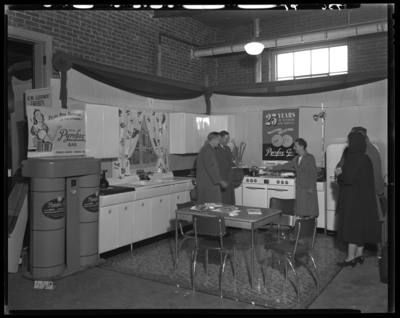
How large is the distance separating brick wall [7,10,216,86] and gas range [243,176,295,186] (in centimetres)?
268

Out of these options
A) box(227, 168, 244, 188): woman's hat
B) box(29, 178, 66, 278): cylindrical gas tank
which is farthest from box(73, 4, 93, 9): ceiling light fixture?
box(227, 168, 244, 188): woman's hat

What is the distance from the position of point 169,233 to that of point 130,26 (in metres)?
3.74

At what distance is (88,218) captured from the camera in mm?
5555

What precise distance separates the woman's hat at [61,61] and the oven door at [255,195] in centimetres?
391

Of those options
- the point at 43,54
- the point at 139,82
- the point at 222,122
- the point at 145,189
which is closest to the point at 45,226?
the point at 145,189

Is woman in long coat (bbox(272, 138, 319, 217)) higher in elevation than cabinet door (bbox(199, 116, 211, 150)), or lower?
lower

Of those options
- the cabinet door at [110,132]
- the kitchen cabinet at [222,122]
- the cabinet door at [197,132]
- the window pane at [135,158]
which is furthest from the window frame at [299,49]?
the cabinet door at [110,132]

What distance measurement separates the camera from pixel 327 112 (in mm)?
8125

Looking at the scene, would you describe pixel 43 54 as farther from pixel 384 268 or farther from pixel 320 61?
pixel 320 61

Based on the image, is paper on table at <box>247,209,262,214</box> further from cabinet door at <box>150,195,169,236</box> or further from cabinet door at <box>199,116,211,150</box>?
cabinet door at <box>199,116,211,150</box>

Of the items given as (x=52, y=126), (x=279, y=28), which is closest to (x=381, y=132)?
(x=279, y=28)

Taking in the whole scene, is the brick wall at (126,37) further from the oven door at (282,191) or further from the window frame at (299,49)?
the oven door at (282,191)

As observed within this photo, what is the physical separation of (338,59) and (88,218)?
6.16 m

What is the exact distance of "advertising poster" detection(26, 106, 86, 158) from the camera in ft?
17.7
